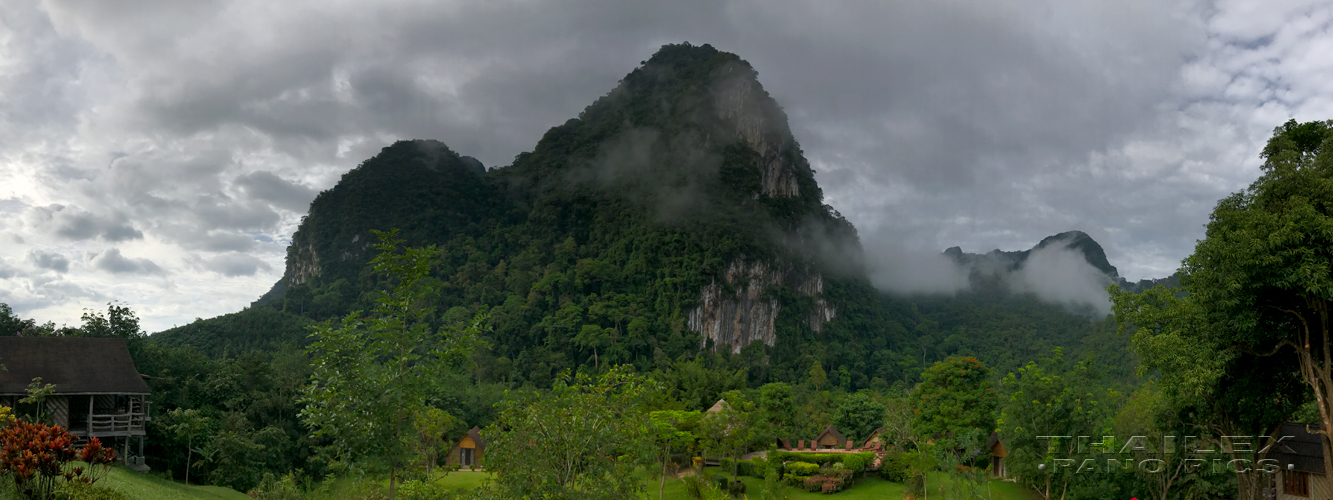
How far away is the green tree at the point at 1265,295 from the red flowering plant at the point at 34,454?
17.9 meters

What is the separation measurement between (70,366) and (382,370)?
70.2 ft

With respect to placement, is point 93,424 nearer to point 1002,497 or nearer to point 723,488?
point 723,488

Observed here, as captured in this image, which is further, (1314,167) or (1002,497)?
(1002,497)

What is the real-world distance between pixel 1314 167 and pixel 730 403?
2199 cm

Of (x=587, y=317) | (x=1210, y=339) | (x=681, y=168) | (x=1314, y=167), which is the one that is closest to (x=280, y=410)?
(x=1210, y=339)

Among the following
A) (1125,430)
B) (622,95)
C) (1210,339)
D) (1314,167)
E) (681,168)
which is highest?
(622,95)

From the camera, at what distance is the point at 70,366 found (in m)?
22.0

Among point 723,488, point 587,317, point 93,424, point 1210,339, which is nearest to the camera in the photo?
point 1210,339

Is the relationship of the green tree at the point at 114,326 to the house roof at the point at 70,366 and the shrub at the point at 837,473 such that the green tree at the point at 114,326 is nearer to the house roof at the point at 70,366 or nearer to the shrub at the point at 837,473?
the house roof at the point at 70,366

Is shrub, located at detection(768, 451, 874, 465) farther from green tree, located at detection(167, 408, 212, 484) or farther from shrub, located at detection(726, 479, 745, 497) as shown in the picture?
green tree, located at detection(167, 408, 212, 484)

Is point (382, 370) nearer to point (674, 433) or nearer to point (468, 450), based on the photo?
point (674, 433)

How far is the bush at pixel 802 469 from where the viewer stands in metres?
30.1

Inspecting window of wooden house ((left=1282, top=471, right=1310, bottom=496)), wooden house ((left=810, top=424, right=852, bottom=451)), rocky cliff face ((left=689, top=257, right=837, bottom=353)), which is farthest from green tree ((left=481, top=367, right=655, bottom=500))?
rocky cliff face ((left=689, top=257, right=837, bottom=353))

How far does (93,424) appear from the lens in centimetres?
2155
